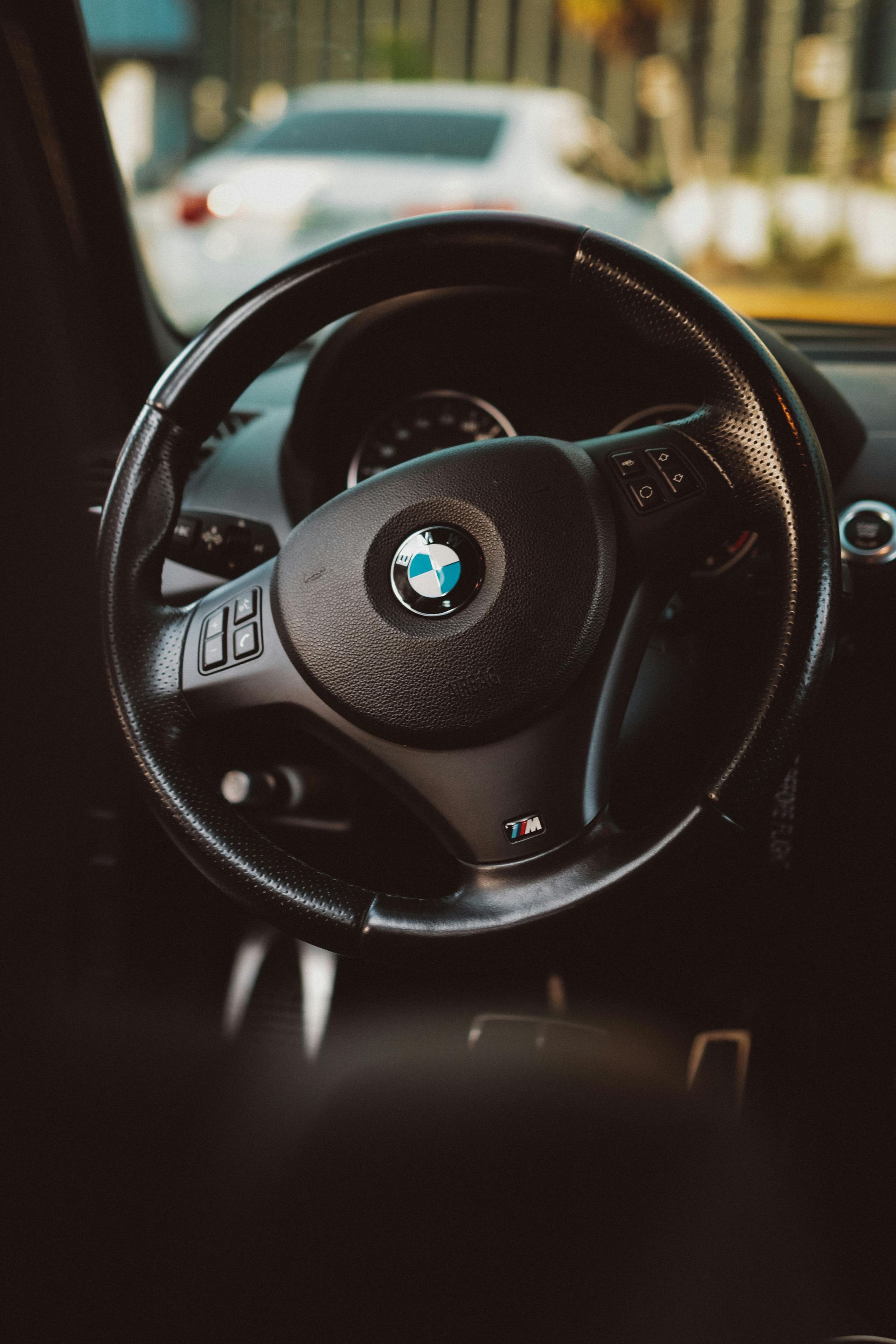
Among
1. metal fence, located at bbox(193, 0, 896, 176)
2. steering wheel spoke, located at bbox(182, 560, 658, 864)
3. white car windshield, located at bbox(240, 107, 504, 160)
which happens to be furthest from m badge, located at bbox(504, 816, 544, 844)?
white car windshield, located at bbox(240, 107, 504, 160)

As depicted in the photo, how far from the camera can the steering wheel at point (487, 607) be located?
882mm

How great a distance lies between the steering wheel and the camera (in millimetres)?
882

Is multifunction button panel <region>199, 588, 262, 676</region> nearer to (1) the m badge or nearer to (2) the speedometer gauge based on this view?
(1) the m badge

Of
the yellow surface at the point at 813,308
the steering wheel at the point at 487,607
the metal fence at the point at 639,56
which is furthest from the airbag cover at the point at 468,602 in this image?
the metal fence at the point at 639,56

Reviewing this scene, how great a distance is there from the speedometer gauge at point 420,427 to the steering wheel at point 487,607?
13.7 inches

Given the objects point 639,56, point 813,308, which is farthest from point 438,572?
point 639,56

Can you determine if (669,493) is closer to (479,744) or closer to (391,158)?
(479,744)

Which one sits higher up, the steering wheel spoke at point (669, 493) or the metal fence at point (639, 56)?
the metal fence at point (639, 56)

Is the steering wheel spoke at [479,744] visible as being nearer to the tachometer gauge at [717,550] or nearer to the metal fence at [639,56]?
the tachometer gauge at [717,550]

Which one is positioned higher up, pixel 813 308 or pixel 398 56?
pixel 398 56

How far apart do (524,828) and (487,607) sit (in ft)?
0.58

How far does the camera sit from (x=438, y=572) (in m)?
0.92

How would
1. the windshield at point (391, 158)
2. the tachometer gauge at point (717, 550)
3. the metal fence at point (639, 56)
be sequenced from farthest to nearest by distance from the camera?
Result: 1. the metal fence at point (639, 56)
2. the windshield at point (391, 158)
3. the tachometer gauge at point (717, 550)

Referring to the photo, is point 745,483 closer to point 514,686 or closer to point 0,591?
point 514,686
